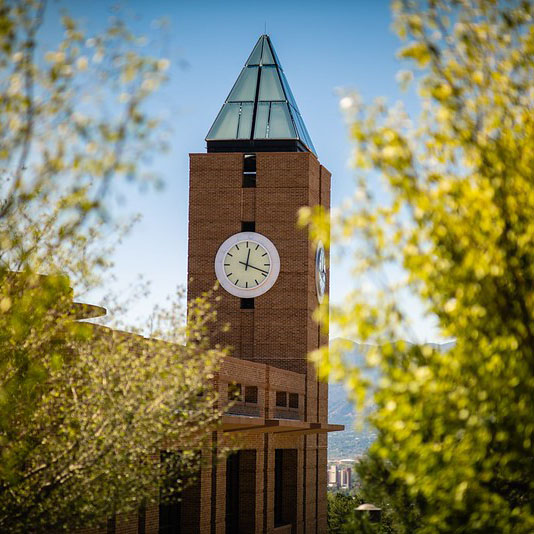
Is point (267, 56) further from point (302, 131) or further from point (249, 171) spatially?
point (249, 171)

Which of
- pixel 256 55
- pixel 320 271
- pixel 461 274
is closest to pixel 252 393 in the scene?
pixel 320 271

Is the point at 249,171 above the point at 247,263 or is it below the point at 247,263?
above

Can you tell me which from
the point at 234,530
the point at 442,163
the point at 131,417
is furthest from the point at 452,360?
the point at 234,530

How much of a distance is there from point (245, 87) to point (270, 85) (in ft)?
3.64

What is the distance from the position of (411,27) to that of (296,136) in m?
34.1

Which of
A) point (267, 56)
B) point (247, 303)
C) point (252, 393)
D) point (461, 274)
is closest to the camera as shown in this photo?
point (461, 274)

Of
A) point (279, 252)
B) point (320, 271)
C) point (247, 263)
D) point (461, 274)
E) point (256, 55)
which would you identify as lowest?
point (461, 274)

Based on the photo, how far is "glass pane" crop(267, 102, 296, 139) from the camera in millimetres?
42344

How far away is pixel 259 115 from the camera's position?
42.8 meters

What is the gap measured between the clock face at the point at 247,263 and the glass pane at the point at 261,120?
189 inches

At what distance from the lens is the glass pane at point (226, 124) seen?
42781mm

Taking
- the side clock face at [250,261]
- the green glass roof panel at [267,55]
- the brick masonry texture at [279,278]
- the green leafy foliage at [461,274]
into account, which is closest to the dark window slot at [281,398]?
the brick masonry texture at [279,278]

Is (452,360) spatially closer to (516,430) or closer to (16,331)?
(516,430)

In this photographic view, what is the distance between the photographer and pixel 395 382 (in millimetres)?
7688
